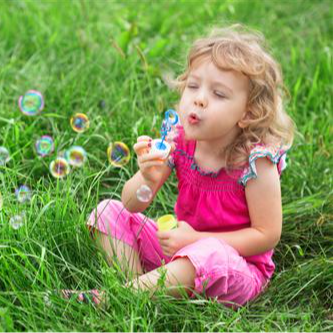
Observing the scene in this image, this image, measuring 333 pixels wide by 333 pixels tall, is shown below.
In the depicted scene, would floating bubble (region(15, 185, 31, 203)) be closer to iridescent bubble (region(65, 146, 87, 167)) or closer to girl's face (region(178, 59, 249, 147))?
iridescent bubble (region(65, 146, 87, 167))

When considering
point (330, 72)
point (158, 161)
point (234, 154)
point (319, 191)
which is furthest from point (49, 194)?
point (330, 72)

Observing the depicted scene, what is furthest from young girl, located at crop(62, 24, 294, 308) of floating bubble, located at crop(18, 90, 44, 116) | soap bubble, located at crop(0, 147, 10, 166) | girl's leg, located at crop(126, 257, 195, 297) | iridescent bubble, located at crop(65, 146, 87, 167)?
floating bubble, located at crop(18, 90, 44, 116)

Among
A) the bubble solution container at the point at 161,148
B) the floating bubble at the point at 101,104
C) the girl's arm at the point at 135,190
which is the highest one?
the bubble solution container at the point at 161,148

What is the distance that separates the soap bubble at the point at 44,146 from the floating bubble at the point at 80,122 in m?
0.12

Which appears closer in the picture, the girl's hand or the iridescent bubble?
the girl's hand

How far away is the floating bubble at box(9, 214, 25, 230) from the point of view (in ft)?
7.36

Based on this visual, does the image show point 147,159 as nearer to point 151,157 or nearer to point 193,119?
point 151,157

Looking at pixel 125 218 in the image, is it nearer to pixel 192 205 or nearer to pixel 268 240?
pixel 192 205

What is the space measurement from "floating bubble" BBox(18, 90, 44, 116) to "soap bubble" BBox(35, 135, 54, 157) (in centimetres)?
21

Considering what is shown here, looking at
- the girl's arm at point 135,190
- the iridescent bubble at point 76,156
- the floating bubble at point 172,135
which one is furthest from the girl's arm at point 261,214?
the iridescent bubble at point 76,156

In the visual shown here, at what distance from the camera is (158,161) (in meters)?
2.25

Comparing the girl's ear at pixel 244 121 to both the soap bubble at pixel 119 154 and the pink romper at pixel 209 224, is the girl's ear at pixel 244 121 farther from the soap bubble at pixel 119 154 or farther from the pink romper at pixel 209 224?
the soap bubble at pixel 119 154

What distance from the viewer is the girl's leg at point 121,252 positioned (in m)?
2.33

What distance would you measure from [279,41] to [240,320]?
99.1 inches
